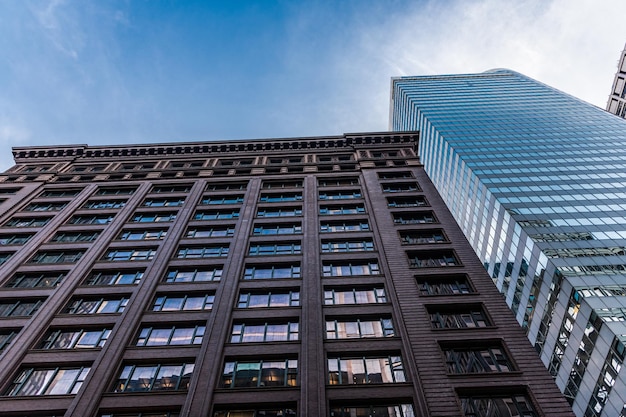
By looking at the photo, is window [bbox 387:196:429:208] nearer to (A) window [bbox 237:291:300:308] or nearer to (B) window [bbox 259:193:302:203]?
(B) window [bbox 259:193:302:203]

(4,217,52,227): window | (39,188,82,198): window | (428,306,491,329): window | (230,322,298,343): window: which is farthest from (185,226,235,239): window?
(39,188,82,198): window

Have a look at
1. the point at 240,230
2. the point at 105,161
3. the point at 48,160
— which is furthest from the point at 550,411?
the point at 48,160

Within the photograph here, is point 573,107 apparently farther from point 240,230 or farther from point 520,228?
point 240,230

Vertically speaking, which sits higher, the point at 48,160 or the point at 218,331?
the point at 48,160

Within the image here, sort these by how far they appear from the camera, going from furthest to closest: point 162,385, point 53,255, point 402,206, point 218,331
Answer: point 402,206 → point 53,255 → point 218,331 → point 162,385

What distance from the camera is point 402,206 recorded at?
37375 mm

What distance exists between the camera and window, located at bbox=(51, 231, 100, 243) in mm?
34906

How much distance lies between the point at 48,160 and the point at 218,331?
45870 mm

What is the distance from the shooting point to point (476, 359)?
21.9m

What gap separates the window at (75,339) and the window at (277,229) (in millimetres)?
14606

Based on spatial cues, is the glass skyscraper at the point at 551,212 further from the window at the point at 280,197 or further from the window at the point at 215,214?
the window at the point at 215,214

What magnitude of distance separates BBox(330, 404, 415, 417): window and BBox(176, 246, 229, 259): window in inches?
657

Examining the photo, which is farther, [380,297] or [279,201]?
[279,201]

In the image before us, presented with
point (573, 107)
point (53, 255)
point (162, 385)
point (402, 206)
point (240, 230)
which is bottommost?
point (162, 385)
